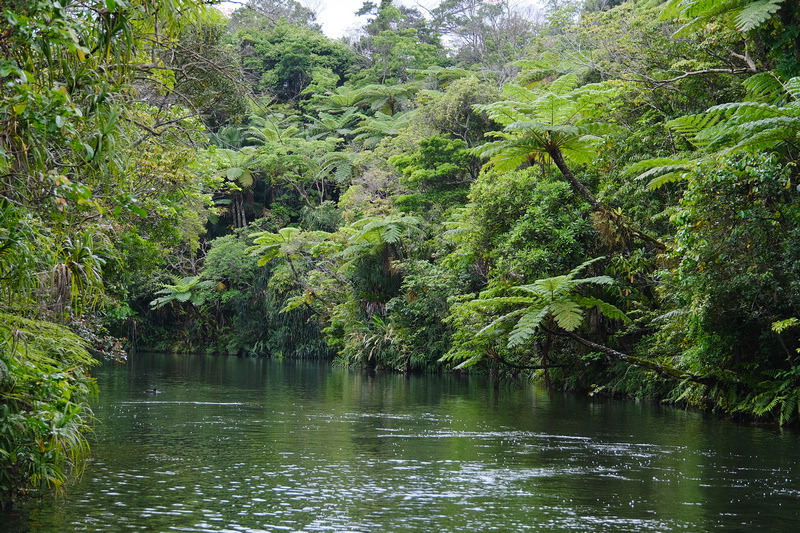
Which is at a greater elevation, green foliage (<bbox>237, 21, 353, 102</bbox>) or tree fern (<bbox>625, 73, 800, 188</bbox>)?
green foliage (<bbox>237, 21, 353, 102</bbox>)

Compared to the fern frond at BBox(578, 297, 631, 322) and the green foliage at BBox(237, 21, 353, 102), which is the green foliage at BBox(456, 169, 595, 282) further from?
the green foliage at BBox(237, 21, 353, 102)

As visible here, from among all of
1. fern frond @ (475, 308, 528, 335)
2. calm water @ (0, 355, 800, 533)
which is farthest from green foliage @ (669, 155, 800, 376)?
fern frond @ (475, 308, 528, 335)

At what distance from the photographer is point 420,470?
8438 mm

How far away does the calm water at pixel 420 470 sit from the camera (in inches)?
245

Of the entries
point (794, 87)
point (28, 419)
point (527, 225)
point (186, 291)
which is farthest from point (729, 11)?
point (186, 291)

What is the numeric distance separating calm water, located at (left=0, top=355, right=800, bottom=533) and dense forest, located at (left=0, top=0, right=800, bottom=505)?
0.81 metres

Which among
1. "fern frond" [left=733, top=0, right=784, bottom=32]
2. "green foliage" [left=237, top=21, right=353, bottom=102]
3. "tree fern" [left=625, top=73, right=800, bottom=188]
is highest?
"green foliage" [left=237, top=21, right=353, bottom=102]

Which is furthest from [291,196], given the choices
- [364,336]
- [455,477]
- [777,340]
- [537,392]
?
[455,477]

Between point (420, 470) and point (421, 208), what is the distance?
61.0ft

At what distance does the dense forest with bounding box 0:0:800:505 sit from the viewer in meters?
5.18

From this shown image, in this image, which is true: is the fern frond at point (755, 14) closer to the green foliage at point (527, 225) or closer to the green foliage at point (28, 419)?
the green foliage at point (527, 225)

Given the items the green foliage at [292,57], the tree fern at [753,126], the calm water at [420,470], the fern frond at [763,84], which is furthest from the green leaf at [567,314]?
the green foliage at [292,57]

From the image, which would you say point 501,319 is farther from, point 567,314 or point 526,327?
point 567,314

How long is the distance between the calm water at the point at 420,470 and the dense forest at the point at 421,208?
81 cm
